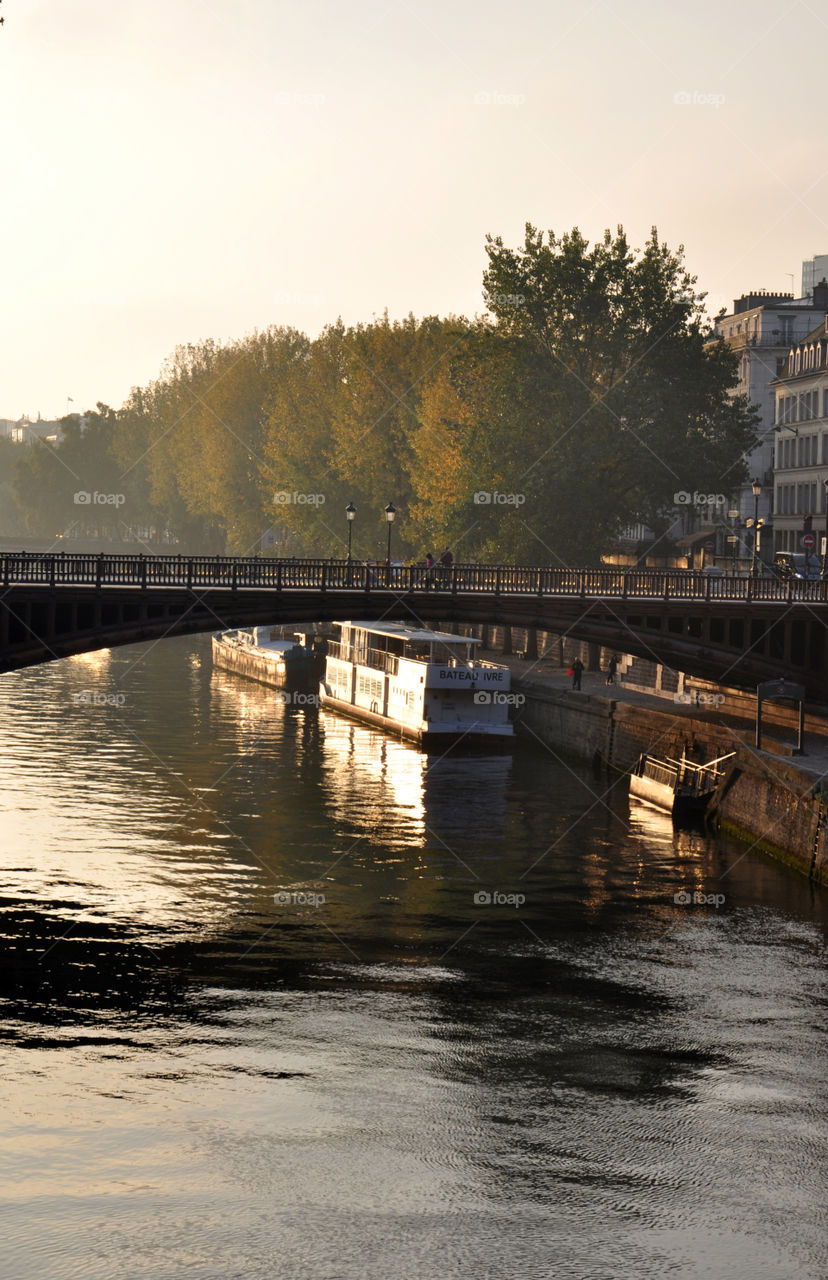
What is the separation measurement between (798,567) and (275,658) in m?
30.7

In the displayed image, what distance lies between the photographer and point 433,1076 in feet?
87.9

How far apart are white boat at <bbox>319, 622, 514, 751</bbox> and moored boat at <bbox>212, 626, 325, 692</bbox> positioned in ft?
50.7

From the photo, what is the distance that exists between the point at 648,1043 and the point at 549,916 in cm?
913

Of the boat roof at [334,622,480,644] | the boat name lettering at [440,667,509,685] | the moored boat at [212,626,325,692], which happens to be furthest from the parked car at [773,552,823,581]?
the moored boat at [212,626,325,692]

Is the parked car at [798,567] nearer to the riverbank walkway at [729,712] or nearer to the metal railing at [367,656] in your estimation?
the riverbank walkway at [729,712]

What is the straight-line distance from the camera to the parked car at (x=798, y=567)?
69.5 meters

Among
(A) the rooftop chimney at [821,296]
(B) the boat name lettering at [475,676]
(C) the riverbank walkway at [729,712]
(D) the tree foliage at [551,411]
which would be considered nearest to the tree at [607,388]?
(D) the tree foliage at [551,411]

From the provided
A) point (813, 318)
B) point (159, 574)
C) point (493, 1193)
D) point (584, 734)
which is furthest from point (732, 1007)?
point (813, 318)

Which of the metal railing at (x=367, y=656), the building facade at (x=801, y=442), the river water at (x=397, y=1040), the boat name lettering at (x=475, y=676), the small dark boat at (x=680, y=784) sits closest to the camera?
the river water at (x=397, y=1040)

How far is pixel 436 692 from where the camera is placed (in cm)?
6538

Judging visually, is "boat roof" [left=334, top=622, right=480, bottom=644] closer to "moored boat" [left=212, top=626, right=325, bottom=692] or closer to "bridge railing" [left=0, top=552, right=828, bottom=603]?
"bridge railing" [left=0, top=552, right=828, bottom=603]

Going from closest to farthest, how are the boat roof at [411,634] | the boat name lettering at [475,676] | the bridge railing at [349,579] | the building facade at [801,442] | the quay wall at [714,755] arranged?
the quay wall at [714,755] < the bridge railing at [349,579] < the boat name lettering at [475,676] < the boat roof at [411,634] < the building facade at [801,442]

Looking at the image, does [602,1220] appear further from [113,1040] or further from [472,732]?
[472,732]

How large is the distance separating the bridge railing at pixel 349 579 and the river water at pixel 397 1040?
23.3ft
